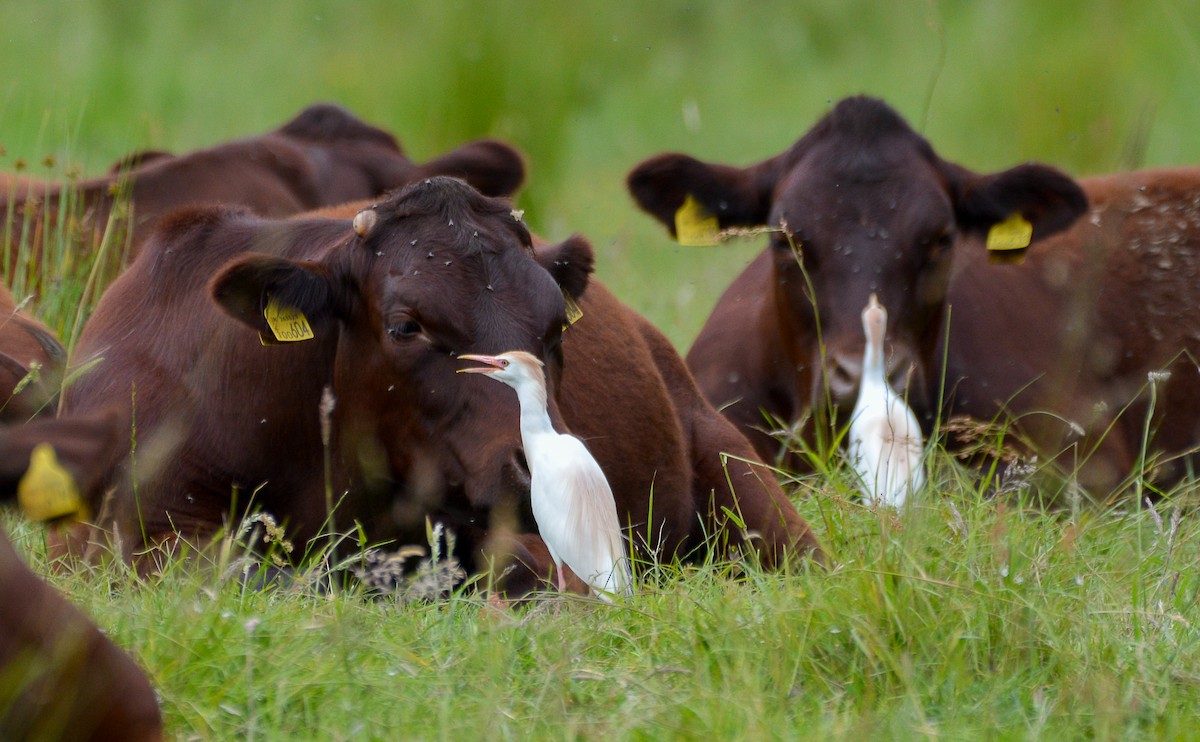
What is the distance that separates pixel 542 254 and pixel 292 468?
888 mm

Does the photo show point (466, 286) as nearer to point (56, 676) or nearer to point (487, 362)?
point (487, 362)

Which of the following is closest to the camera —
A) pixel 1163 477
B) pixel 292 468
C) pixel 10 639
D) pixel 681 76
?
pixel 10 639

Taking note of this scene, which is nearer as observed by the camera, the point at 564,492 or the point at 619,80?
the point at 564,492

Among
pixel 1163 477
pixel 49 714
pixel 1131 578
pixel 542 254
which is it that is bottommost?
pixel 1163 477

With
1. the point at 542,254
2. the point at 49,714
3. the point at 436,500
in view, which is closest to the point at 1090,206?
the point at 542,254

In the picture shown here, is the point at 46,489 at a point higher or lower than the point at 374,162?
higher

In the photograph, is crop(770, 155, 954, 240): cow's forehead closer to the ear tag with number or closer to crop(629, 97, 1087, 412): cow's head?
crop(629, 97, 1087, 412): cow's head

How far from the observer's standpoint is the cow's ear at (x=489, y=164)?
28.6ft

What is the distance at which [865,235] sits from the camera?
590cm

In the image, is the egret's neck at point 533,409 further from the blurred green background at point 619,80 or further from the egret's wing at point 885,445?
the blurred green background at point 619,80

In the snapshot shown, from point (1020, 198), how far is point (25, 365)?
348cm

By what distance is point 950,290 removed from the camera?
255 inches

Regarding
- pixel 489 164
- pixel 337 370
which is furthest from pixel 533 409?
pixel 489 164

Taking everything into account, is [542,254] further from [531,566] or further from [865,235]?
[865,235]
